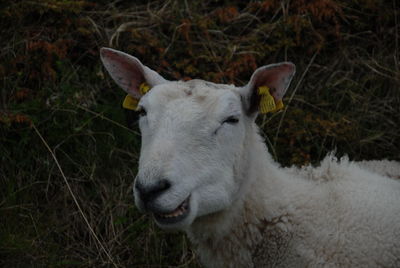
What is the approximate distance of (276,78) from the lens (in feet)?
12.4

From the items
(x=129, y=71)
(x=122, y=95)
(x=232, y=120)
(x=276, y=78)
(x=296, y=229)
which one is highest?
(x=276, y=78)

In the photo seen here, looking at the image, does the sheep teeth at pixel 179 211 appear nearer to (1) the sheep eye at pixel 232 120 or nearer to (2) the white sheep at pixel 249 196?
(2) the white sheep at pixel 249 196

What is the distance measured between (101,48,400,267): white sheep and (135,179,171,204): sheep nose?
0.47ft

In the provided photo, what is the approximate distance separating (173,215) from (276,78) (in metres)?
1.30

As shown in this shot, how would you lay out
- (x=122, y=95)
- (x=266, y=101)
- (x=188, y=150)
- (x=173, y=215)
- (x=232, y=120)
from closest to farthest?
(x=173, y=215) < (x=188, y=150) < (x=232, y=120) < (x=266, y=101) < (x=122, y=95)

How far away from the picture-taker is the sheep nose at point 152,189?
2975mm

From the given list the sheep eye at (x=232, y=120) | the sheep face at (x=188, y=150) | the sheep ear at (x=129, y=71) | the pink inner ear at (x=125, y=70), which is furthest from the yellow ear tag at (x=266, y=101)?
the pink inner ear at (x=125, y=70)

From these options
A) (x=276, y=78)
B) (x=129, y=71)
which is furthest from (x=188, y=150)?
A: (x=129, y=71)

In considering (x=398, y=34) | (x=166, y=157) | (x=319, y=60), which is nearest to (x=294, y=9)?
(x=319, y=60)

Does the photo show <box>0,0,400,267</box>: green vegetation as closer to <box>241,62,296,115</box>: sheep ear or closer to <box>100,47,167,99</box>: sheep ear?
<box>100,47,167,99</box>: sheep ear

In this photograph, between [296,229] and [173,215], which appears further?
[296,229]

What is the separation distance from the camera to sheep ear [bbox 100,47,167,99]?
4.08 meters

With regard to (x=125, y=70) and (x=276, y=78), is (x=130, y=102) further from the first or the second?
(x=276, y=78)

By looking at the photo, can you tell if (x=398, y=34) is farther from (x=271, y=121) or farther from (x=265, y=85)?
(x=265, y=85)
